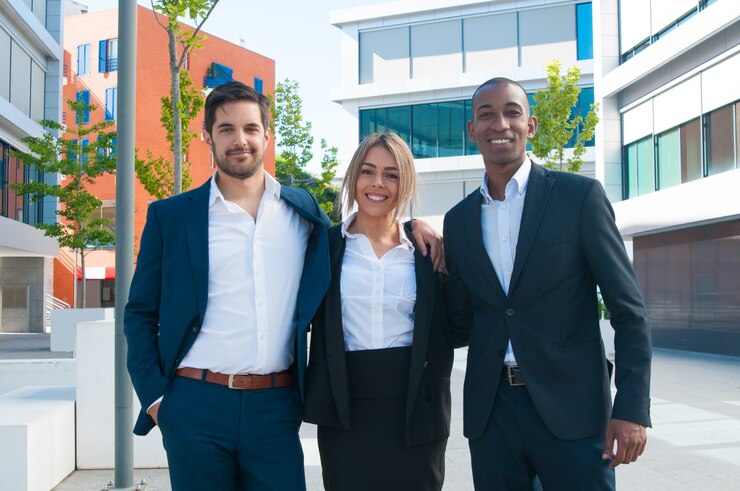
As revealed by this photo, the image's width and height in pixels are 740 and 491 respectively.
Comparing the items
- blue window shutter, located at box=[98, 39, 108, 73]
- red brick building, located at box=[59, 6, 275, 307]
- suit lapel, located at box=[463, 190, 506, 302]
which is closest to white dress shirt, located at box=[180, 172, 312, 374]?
suit lapel, located at box=[463, 190, 506, 302]

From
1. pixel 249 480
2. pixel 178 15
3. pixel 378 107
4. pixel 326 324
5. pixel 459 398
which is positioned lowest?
pixel 459 398

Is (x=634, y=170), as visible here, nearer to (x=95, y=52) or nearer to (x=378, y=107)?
(x=378, y=107)

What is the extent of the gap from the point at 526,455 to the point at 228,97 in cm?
208

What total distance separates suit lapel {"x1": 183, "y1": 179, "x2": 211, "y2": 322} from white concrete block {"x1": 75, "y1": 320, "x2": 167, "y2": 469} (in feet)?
10.9

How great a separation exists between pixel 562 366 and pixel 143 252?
1948 millimetres

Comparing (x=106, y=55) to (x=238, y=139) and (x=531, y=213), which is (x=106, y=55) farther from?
(x=531, y=213)

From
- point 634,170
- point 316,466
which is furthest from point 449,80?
point 316,466

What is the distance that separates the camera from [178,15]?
788 cm

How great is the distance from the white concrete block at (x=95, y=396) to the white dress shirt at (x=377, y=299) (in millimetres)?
3609

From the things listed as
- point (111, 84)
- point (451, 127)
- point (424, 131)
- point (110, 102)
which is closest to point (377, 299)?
point (451, 127)

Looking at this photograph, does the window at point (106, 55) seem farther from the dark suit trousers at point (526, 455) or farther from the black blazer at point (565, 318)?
the dark suit trousers at point (526, 455)

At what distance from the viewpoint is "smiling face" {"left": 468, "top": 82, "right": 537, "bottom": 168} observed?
3381 mm

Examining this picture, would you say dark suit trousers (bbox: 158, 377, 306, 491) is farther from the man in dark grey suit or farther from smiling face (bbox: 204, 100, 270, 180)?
smiling face (bbox: 204, 100, 270, 180)

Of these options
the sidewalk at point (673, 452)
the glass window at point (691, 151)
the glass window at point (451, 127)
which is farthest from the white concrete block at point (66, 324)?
the glass window at point (451, 127)
